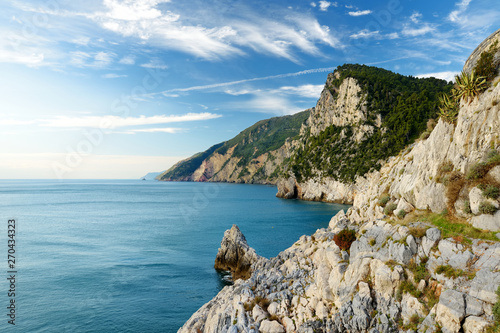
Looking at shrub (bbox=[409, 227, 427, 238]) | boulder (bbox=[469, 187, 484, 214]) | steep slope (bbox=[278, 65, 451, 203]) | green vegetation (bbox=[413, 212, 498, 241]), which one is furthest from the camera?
steep slope (bbox=[278, 65, 451, 203])

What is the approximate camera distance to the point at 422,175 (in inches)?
703

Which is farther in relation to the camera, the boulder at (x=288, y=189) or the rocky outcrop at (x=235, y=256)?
the boulder at (x=288, y=189)

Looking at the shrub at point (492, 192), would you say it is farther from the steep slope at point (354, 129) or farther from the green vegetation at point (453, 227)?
the steep slope at point (354, 129)

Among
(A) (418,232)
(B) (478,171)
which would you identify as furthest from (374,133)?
(A) (418,232)

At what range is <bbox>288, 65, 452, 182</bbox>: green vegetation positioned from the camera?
98800 mm

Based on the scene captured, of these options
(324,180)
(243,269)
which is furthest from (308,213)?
(243,269)

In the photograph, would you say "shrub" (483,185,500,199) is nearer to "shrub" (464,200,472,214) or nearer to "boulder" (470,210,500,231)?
"boulder" (470,210,500,231)

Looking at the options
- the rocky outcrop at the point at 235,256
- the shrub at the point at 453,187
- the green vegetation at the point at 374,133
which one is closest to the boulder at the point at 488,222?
the shrub at the point at 453,187

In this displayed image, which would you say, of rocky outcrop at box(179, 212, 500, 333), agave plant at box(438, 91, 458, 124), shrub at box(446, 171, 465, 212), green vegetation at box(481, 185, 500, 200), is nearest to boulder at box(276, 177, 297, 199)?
rocky outcrop at box(179, 212, 500, 333)

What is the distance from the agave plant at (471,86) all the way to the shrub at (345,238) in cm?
1077

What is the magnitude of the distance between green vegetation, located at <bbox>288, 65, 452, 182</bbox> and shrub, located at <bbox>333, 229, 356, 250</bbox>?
8246cm

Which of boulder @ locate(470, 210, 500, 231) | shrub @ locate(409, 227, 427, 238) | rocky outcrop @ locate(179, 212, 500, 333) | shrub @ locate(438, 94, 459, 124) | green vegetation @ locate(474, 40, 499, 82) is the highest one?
green vegetation @ locate(474, 40, 499, 82)

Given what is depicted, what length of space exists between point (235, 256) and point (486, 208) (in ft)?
102

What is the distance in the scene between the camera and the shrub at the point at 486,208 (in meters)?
13.4
